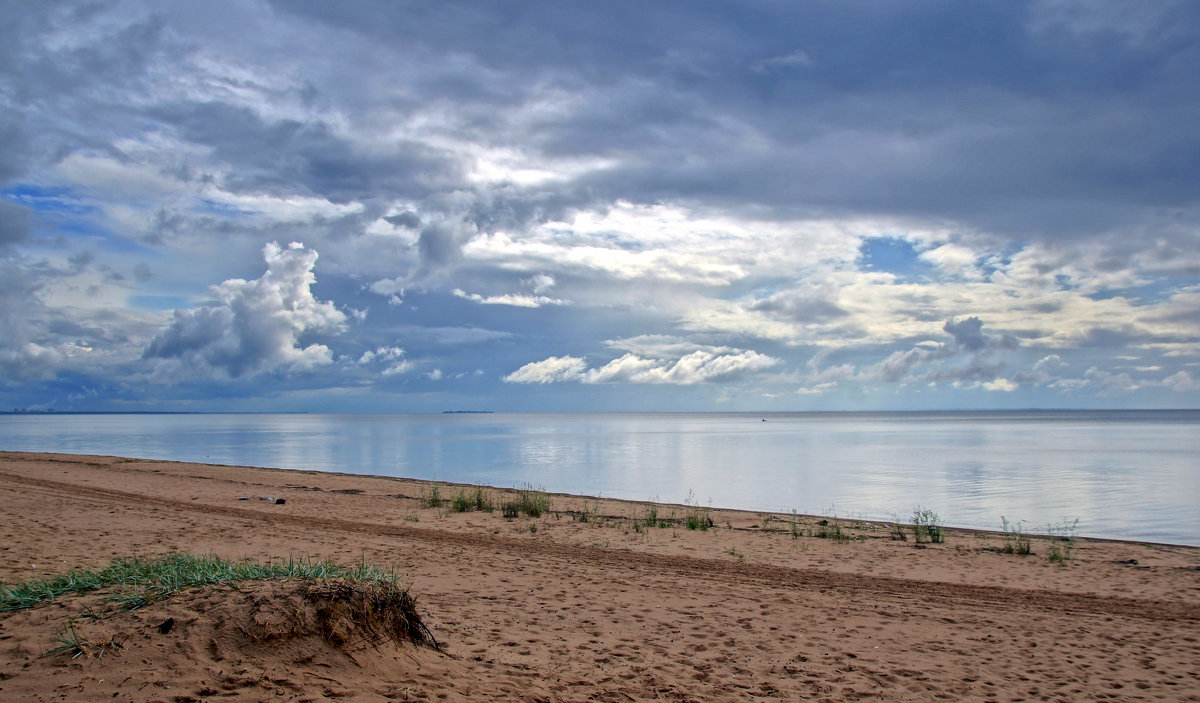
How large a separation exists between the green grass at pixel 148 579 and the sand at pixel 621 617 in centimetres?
22

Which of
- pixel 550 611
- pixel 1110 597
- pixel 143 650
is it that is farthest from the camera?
pixel 1110 597

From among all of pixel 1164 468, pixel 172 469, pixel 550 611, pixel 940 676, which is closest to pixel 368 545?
pixel 550 611

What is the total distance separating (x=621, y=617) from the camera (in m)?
9.12

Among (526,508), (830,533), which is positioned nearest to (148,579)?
(526,508)

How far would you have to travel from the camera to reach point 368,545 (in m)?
14.0

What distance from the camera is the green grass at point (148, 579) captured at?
6312mm

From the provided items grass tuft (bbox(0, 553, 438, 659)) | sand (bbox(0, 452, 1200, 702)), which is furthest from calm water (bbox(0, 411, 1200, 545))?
grass tuft (bbox(0, 553, 438, 659))

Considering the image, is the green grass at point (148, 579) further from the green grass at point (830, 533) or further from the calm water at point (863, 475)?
the calm water at point (863, 475)

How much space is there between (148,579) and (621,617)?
534 centimetres

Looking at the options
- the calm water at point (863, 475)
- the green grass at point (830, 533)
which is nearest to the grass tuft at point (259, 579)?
the green grass at point (830, 533)

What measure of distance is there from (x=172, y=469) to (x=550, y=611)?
109 feet

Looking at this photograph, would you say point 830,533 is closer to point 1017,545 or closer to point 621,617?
point 1017,545

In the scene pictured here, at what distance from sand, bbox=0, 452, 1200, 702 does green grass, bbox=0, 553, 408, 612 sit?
217 mm

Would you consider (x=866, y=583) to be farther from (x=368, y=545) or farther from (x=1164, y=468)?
(x=1164, y=468)
